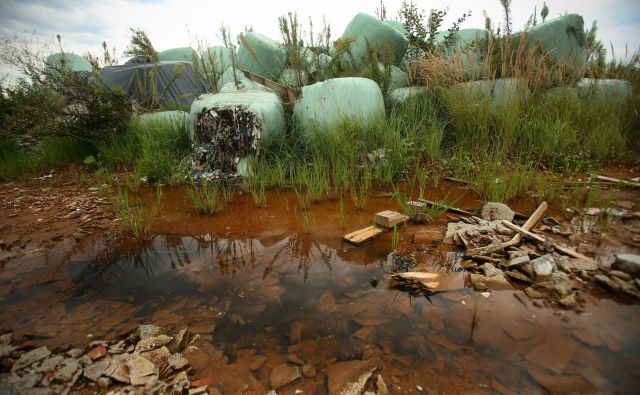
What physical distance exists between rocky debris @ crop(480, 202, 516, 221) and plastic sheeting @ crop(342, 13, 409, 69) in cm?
284

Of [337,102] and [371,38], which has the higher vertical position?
[371,38]

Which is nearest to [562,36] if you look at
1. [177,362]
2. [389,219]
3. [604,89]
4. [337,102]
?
[604,89]

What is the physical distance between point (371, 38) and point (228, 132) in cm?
254

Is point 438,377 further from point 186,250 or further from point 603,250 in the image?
point 186,250

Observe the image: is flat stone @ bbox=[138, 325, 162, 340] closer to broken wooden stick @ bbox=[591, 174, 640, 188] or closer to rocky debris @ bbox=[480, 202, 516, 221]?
rocky debris @ bbox=[480, 202, 516, 221]

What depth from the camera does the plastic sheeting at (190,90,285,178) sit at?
315cm

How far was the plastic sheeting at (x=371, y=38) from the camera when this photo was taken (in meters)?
4.30

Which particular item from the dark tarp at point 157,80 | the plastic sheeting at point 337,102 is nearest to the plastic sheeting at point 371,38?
the plastic sheeting at point 337,102

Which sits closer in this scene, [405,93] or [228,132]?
[228,132]

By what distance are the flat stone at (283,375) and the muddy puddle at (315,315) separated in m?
0.02

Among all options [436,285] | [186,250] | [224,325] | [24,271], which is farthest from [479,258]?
[24,271]

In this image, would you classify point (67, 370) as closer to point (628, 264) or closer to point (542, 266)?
point (542, 266)

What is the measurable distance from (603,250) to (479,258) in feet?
1.97

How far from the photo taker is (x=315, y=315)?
125 cm
